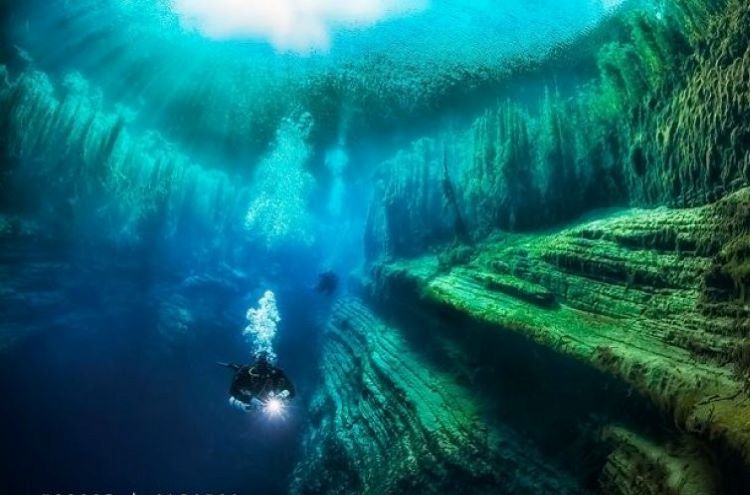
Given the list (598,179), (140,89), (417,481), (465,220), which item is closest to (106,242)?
(140,89)

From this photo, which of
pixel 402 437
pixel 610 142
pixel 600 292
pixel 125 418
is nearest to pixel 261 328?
pixel 125 418

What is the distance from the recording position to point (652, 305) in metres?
7.38

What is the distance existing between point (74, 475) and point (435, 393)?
43.4ft

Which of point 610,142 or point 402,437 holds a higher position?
point 610,142

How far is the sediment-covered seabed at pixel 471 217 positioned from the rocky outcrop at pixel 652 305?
0.14 ft

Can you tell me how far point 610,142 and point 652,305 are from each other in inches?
219

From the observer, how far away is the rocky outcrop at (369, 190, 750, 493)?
216 inches

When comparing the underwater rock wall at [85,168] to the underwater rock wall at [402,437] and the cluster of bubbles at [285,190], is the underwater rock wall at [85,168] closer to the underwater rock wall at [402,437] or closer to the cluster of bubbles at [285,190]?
the cluster of bubbles at [285,190]

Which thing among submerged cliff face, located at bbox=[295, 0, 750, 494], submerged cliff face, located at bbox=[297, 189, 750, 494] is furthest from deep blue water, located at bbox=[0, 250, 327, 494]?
submerged cliff face, located at bbox=[297, 189, 750, 494]

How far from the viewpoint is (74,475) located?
15.2 meters

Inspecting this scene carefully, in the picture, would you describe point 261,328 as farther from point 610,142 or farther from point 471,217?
point 610,142

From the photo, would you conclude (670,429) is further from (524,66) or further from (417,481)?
(524,66)

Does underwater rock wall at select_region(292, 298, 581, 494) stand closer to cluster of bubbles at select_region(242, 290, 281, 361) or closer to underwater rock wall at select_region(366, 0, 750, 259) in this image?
underwater rock wall at select_region(366, 0, 750, 259)

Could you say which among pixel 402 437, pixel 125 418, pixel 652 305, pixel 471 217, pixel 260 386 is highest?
pixel 471 217
